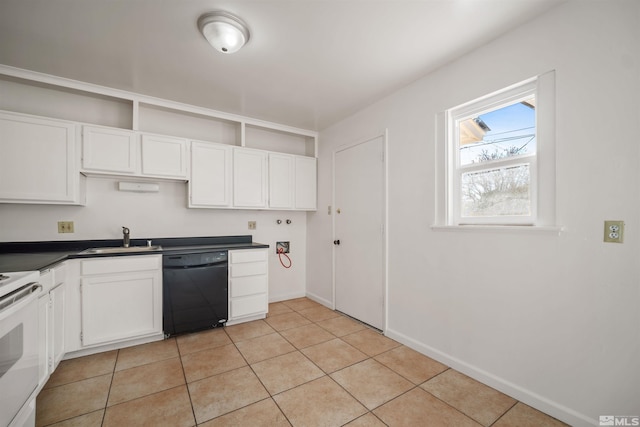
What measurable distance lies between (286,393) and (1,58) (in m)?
3.43

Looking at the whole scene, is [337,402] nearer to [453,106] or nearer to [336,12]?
[453,106]

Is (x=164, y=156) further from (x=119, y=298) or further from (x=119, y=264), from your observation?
(x=119, y=298)


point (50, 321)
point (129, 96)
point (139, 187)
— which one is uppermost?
point (129, 96)

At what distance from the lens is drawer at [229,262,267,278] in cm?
306

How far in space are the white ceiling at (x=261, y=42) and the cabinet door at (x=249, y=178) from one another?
0.75 meters

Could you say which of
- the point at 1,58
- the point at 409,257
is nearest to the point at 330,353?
the point at 409,257

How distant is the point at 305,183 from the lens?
12.8 feet

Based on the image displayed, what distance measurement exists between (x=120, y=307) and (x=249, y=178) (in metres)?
1.85

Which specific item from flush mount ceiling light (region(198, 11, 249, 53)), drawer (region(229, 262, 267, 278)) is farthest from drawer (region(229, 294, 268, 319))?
flush mount ceiling light (region(198, 11, 249, 53))

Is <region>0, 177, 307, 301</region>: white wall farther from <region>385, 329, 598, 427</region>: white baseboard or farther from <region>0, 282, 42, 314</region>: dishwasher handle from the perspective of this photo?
<region>385, 329, 598, 427</region>: white baseboard

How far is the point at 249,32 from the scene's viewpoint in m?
1.91

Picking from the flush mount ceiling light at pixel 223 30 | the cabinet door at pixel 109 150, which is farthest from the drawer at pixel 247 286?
the flush mount ceiling light at pixel 223 30

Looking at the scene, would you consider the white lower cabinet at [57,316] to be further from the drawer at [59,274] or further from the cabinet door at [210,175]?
the cabinet door at [210,175]

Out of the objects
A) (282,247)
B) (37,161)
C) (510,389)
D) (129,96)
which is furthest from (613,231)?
(37,161)
